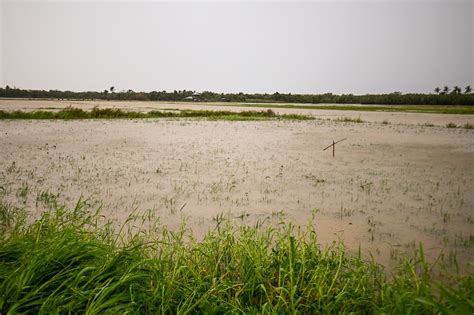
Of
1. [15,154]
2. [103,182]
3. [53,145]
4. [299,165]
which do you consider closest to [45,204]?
[103,182]

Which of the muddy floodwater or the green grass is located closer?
the green grass

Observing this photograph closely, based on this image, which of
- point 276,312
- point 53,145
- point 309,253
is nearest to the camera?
point 276,312

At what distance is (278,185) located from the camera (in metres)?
7.41

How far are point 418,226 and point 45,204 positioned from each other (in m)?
6.21

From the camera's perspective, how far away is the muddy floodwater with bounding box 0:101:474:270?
484 cm

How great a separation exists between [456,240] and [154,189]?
213 inches

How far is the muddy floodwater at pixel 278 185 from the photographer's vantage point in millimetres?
4844

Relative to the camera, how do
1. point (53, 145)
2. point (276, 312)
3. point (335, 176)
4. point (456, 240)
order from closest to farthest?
point (276, 312), point (456, 240), point (335, 176), point (53, 145)

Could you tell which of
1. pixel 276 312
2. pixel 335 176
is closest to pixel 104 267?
pixel 276 312

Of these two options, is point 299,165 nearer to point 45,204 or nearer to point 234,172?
point 234,172

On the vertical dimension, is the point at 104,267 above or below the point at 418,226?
above

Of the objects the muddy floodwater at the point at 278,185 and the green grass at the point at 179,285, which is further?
the muddy floodwater at the point at 278,185

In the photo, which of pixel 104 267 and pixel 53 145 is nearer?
pixel 104 267

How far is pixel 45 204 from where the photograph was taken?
5.52m
